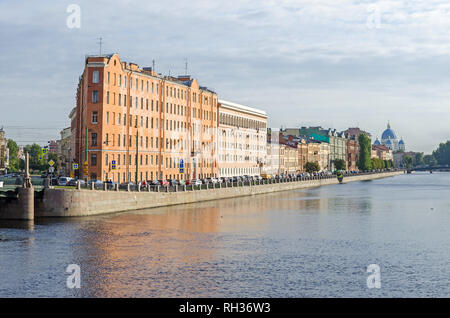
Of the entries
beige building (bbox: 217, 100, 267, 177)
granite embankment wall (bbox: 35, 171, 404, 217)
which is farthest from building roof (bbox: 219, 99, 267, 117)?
granite embankment wall (bbox: 35, 171, 404, 217)

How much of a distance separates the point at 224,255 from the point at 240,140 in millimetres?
105038

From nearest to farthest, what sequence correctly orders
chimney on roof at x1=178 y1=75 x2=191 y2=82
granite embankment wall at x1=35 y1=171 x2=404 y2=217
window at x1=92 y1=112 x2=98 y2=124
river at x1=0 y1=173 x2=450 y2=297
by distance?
1. river at x1=0 y1=173 x2=450 y2=297
2. granite embankment wall at x1=35 y1=171 x2=404 y2=217
3. window at x1=92 y1=112 x2=98 y2=124
4. chimney on roof at x1=178 y1=75 x2=191 y2=82

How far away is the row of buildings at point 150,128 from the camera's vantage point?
86.6m

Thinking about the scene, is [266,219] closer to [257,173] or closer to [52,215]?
[52,215]

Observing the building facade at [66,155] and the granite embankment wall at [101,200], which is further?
the building facade at [66,155]

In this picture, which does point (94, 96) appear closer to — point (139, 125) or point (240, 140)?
point (139, 125)

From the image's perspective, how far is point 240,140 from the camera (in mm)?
144500

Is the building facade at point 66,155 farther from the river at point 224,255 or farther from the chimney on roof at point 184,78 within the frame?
the river at point 224,255

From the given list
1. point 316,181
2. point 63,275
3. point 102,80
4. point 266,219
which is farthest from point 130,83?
point 316,181

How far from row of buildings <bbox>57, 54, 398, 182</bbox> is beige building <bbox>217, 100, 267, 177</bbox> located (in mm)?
211

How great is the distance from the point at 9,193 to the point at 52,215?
13.7 ft

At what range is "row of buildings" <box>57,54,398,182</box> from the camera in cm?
8662

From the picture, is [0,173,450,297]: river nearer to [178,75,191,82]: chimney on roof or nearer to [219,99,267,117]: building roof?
[178,75,191,82]: chimney on roof

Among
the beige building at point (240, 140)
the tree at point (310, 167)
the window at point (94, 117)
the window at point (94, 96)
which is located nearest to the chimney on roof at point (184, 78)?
the beige building at point (240, 140)
